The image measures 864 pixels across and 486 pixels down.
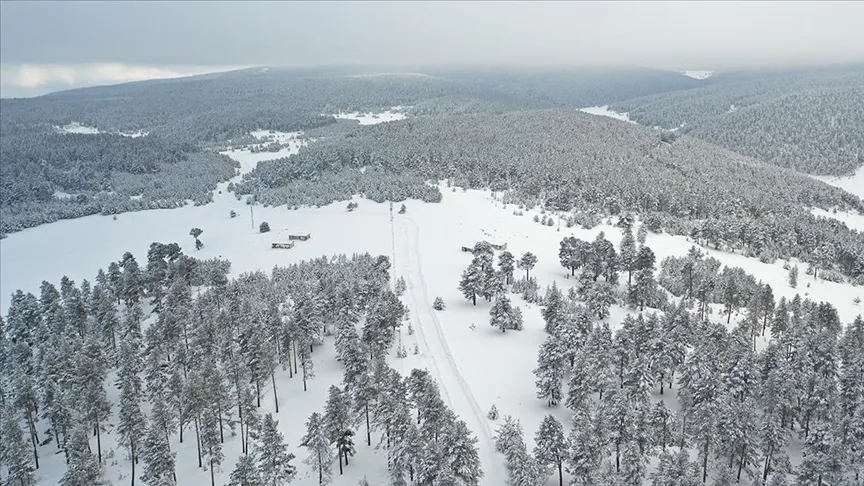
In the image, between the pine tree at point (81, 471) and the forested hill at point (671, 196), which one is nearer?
the pine tree at point (81, 471)

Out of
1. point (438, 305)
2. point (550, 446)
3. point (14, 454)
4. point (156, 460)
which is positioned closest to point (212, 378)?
point (156, 460)

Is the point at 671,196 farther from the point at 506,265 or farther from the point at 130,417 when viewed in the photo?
the point at 130,417

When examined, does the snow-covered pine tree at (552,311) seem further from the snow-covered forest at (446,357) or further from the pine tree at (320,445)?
the pine tree at (320,445)

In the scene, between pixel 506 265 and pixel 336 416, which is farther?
pixel 506 265

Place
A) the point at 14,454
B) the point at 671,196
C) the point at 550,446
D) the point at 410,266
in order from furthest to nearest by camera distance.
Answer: the point at 671,196 < the point at 410,266 < the point at 14,454 < the point at 550,446

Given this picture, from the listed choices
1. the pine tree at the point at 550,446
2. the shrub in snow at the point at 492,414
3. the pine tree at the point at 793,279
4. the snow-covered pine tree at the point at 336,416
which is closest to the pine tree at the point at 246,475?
the snow-covered pine tree at the point at 336,416

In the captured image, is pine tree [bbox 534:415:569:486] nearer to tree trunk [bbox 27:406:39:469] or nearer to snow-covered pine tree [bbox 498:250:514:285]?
snow-covered pine tree [bbox 498:250:514:285]

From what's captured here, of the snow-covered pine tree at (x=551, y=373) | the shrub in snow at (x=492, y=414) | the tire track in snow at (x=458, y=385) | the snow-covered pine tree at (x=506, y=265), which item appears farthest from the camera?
the snow-covered pine tree at (x=506, y=265)
